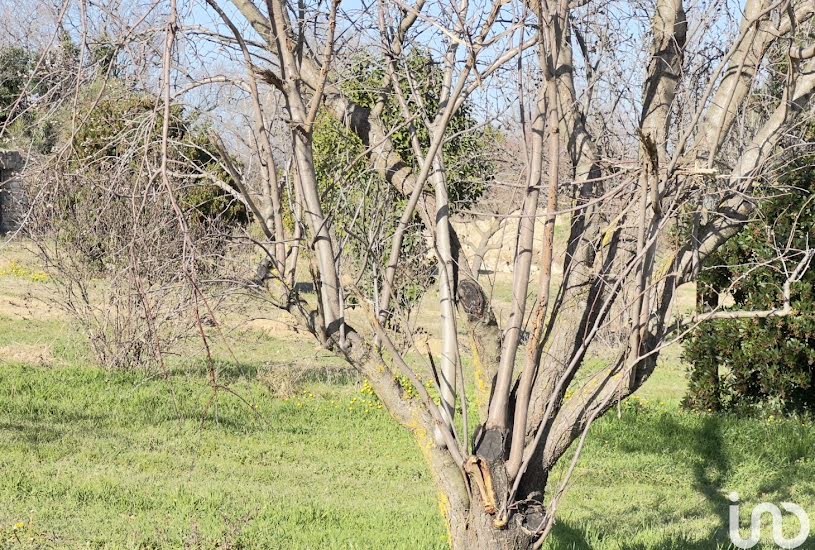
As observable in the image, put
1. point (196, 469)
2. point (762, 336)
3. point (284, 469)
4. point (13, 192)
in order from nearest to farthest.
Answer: point (13, 192), point (196, 469), point (284, 469), point (762, 336)

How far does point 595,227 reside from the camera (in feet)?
11.2

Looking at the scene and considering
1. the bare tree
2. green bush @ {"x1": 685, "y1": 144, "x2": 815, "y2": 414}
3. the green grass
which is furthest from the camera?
green bush @ {"x1": 685, "y1": 144, "x2": 815, "y2": 414}

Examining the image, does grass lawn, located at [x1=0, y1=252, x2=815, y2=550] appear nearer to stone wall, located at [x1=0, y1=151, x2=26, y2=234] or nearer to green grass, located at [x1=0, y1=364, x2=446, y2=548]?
green grass, located at [x1=0, y1=364, x2=446, y2=548]

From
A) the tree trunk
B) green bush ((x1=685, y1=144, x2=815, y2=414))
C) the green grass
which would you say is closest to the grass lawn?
the green grass

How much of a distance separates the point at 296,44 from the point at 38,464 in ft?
14.6

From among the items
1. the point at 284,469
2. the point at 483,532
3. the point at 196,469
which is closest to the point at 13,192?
the point at 196,469

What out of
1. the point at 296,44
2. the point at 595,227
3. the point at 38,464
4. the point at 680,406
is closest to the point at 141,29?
the point at 296,44

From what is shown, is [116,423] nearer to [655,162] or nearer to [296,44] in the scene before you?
[296,44]

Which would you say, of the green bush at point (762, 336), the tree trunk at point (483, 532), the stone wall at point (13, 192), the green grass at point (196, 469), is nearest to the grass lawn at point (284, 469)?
the green grass at point (196, 469)

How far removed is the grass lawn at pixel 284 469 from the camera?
5.25 metres

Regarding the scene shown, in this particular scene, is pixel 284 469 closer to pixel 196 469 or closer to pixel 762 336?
pixel 196 469

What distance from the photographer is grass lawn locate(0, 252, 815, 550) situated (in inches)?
207

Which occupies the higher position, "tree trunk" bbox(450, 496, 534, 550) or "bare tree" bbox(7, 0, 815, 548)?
"bare tree" bbox(7, 0, 815, 548)

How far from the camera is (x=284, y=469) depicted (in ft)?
22.8
